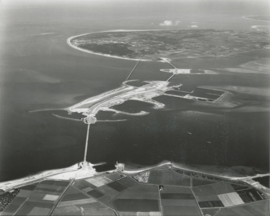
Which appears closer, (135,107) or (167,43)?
(135,107)

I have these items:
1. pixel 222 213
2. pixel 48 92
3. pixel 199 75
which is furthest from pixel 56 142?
pixel 199 75

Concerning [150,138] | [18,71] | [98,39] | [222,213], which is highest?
[98,39]

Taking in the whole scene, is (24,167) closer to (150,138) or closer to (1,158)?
(1,158)

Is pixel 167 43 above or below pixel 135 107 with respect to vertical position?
above

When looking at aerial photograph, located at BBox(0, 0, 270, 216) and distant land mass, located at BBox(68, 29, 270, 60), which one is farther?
distant land mass, located at BBox(68, 29, 270, 60)

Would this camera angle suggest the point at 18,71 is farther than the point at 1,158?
Yes
